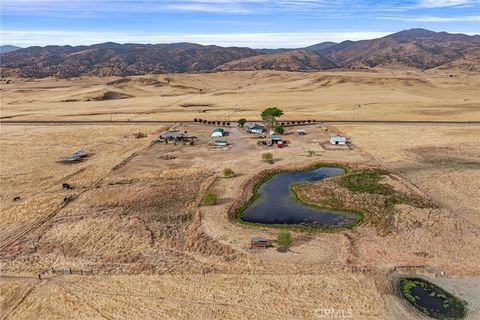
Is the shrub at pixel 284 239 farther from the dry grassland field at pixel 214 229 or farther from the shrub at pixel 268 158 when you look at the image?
the shrub at pixel 268 158

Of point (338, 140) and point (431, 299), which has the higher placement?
point (338, 140)

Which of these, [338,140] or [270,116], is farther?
[270,116]

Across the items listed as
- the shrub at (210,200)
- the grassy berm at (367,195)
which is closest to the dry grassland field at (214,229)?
the grassy berm at (367,195)

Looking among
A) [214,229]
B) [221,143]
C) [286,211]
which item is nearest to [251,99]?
[221,143]

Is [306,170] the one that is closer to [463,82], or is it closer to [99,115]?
[99,115]

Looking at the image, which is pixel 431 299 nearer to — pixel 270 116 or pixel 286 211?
pixel 286 211

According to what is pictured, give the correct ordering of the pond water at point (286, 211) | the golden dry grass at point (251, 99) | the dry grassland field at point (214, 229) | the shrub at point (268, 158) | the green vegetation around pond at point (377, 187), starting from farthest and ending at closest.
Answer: the golden dry grass at point (251, 99) < the shrub at point (268, 158) < the green vegetation around pond at point (377, 187) < the pond water at point (286, 211) < the dry grassland field at point (214, 229)
